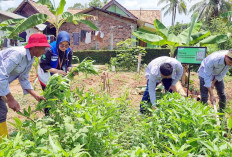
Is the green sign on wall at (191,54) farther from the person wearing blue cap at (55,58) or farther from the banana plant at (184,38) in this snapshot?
the person wearing blue cap at (55,58)

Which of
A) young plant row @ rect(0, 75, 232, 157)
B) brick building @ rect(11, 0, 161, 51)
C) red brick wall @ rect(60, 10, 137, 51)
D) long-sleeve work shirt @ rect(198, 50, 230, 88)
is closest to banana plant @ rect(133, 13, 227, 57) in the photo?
long-sleeve work shirt @ rect(198, 50, 230, 88)

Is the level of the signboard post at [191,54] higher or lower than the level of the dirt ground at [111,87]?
higher

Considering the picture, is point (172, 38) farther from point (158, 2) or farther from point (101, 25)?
point (158, 2)

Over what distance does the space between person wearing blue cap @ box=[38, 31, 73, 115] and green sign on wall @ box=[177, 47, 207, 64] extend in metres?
2.85

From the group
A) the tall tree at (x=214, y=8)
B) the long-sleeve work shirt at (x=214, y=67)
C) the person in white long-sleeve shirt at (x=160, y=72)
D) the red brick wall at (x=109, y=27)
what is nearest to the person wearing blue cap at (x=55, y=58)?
the person in white long-sleeve shirt at (x=160, y=72)

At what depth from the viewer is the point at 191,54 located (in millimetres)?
5113

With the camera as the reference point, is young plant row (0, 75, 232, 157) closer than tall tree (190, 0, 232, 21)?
Yes

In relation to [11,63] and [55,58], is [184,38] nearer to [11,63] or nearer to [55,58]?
[55,58]

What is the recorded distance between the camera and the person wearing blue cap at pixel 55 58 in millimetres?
3115

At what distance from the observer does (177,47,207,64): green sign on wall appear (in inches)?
200

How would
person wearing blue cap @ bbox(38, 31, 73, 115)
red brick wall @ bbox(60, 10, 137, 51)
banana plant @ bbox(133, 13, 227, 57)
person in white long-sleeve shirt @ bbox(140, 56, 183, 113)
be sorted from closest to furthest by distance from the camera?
person wearing blue cap @ bbox(38, 31, 73, 115) → person in white long-sleeve shirt @ bbox(140, 56, 183, 113) → banana plant @ bbox(133, 13, 227, 57) → red brick wall @ bbox(60, 10, 137, 51)

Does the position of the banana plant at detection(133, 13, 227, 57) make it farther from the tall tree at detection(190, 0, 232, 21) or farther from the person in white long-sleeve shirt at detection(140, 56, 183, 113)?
the tall tree at detection(190, 0, 232, 21)

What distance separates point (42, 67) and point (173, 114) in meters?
1.94

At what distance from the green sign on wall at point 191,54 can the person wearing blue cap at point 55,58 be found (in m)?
2.85
